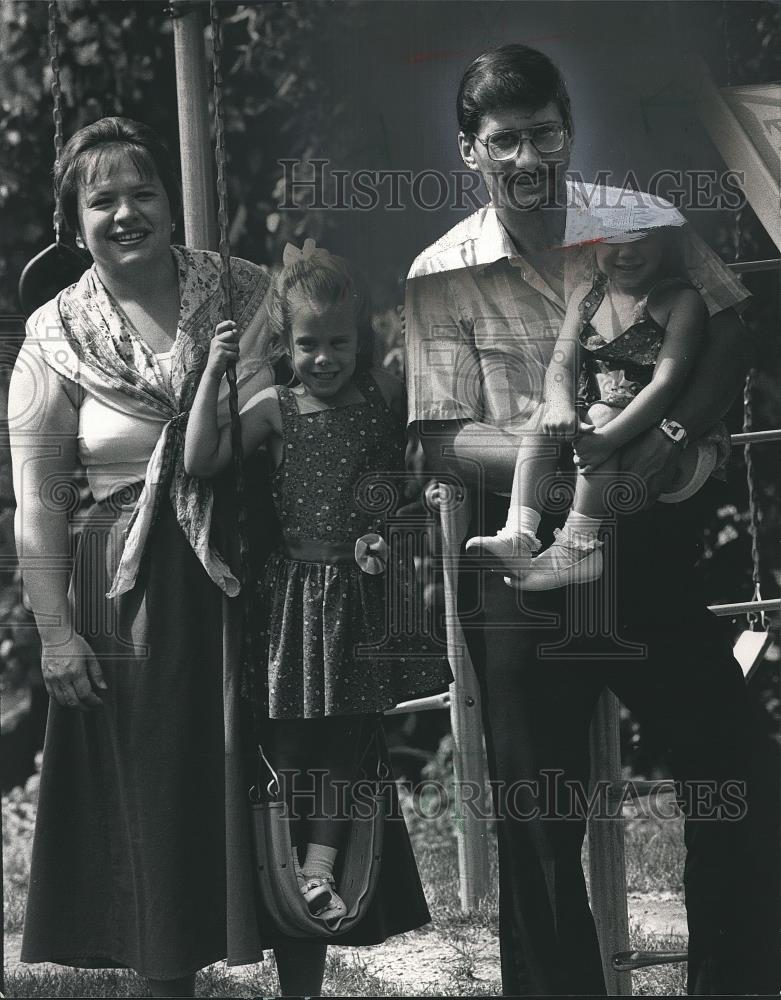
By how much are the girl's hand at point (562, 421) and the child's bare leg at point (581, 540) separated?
50 mm

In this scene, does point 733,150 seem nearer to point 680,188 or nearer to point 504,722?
point 680,188

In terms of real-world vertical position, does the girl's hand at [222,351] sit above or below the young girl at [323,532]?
above

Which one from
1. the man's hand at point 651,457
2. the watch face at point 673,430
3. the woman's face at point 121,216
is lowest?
the man's hand at point 651,457

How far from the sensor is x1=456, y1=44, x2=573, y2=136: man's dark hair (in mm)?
4230

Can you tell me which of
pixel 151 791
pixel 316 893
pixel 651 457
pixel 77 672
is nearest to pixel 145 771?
pixel 151 791

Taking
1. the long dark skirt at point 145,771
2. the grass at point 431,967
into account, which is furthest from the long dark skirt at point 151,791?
the grass at point 431,967

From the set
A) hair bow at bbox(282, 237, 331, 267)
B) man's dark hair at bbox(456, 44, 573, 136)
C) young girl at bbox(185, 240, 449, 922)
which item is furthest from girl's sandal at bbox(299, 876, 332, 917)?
man's dark hair at bbox(456, 44, 573, 136)

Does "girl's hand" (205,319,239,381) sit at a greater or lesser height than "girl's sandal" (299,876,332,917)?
greater

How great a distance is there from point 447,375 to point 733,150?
979 mm

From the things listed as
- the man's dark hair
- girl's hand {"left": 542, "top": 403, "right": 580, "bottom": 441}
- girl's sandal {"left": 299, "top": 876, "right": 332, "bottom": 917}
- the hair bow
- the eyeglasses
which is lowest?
girl's sandal {"left": 299, "top": 876, "right": 332, "bottom": 917}

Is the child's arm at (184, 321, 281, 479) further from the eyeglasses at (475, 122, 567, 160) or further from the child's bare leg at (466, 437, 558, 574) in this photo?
the eyeglasses at (475, 122, 567, 160)

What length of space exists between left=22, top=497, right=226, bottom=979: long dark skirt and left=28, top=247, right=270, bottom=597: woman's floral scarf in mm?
50

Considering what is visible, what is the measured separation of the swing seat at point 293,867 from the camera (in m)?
4.23

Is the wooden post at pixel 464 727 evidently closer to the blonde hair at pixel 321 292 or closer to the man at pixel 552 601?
the man at pixel 552 601
